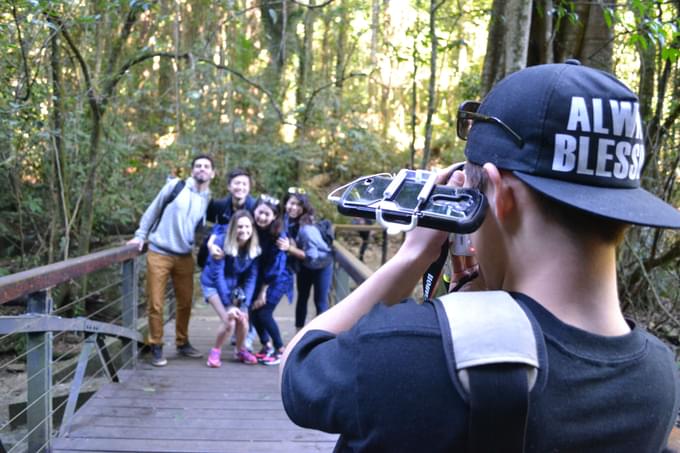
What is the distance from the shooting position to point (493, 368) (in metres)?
0.68

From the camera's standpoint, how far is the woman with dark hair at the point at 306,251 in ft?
18.7

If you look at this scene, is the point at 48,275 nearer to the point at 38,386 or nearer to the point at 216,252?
the point at 38,386

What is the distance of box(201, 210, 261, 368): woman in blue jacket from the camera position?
16.0 ft

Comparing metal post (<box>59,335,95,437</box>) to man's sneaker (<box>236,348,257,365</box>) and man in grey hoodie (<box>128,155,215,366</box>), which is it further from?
man's sneaker (<box>236,348,257,365</box>)

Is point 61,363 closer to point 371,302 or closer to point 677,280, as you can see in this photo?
point 677,280

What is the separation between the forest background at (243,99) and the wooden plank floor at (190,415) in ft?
8.23

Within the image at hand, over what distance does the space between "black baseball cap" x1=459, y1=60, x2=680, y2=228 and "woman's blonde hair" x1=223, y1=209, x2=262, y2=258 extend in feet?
13.7

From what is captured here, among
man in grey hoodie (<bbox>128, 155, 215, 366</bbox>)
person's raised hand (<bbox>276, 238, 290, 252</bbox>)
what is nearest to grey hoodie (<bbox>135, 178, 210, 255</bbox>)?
man in grey hoodie (<bbox>128, 155, 215, 366</bbox>)

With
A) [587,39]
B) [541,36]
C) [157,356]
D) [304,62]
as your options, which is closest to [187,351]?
[157,356]

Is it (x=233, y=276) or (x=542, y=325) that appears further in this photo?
(x=233, y=276)

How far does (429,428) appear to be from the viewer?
0.73 metres

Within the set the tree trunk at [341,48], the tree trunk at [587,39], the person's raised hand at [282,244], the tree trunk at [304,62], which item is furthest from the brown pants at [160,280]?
the tree trunk at [341,48]

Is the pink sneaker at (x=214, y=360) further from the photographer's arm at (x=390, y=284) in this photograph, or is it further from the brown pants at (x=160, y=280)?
the photographer's arm at (x=390, y=284)

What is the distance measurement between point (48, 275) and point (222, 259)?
6.19ft
